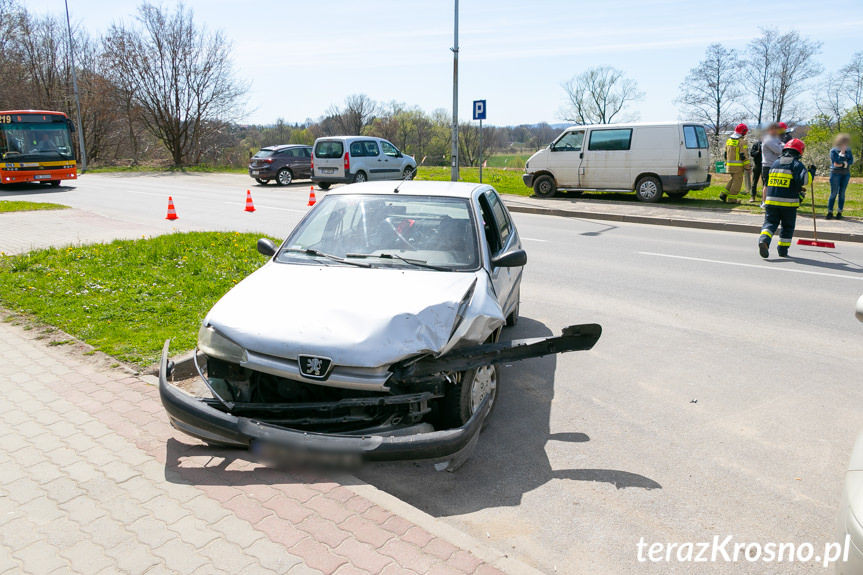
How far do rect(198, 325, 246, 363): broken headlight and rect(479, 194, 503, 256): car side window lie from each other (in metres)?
2.18

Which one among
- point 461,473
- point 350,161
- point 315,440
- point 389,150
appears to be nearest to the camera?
point 315,440

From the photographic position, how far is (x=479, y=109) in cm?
1989

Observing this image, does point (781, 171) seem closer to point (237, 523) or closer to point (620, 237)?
point (620, 237)

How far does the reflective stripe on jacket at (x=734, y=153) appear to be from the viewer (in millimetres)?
17344

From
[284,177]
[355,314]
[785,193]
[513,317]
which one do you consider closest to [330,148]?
[284,177]

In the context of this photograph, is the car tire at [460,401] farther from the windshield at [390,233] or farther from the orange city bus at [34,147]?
the orange city bus at [34,147]

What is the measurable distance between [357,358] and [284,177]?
2447 centimetres

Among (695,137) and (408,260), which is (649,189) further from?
(408,260)

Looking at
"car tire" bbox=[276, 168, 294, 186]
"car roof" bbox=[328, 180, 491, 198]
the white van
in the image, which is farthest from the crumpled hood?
"car tire" bbox=[276, 168, 294, 186]

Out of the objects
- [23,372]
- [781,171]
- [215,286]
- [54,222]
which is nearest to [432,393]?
[23,372]

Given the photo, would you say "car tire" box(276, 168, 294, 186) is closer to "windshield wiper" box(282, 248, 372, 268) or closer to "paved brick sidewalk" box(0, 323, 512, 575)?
"windshield wiper" box(282, 248, 372, 268)

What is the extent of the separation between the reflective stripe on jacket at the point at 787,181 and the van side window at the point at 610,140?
7.67 metres

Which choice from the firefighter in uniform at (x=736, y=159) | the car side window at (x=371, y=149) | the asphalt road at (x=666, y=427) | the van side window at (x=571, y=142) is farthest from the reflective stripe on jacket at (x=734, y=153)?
the car side window at (x=371, y=149)

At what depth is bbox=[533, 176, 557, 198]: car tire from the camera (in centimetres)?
1961
